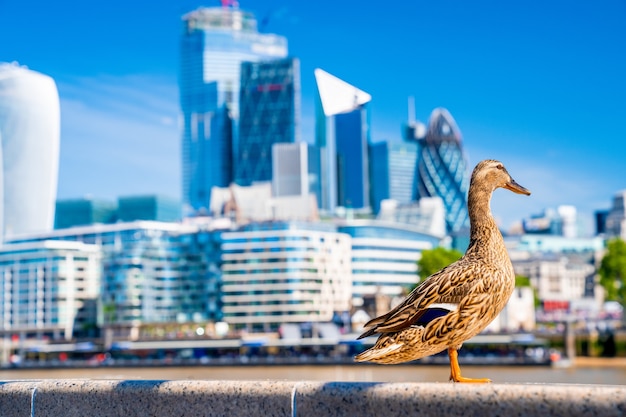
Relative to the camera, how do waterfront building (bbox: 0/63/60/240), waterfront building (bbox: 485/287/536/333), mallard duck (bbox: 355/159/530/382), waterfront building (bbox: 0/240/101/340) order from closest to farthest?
mallard duck (bbox: 355/159/530/382) < waterfront building (bbox: 485/287/536/333) < waterfront building (bbox: 0/240/101/340) < waterfront building (bbox: 0/63/60/240)

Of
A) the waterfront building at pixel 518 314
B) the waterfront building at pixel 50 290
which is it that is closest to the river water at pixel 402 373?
the waterfront building at pixel 518 314

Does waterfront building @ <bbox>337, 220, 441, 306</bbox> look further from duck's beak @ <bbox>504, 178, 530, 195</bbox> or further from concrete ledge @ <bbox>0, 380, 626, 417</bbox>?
duck's beak @ <bbox>504, 178, 530, 195</bbox>

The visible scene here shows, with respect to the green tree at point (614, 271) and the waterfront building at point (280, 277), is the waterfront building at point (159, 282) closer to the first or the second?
the waterfront building at point (280, 277)

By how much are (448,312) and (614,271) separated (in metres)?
122

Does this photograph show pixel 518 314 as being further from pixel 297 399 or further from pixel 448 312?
pixel 297 399

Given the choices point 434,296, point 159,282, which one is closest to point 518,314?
point 159,282

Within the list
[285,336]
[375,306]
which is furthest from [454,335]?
[375,306]

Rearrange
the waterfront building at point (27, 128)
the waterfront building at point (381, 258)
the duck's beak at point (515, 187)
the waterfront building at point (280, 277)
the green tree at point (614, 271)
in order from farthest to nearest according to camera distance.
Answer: the waterfront building at point (27, 128) → the waterfront building at point (381, 258) → the waterfront building at point (280, 277) → the green tree at point (614, 271) → the duck's beak at point (515, 187)

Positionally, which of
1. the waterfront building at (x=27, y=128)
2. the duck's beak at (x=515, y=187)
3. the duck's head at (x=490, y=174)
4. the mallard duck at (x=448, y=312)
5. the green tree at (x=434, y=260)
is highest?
the waterfront building at (x=27, y=128)

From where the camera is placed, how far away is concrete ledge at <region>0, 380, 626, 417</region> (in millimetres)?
5770

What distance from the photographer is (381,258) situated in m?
165

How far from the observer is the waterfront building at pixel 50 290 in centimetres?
15900

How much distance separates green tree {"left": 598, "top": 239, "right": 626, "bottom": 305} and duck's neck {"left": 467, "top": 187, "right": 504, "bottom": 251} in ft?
390

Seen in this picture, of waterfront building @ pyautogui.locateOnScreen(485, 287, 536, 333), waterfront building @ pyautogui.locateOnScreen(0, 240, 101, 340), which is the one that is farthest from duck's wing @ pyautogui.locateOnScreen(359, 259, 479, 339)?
waterfront building @ pyautogui.locateOnScreen(0, 240, 101, 340)
